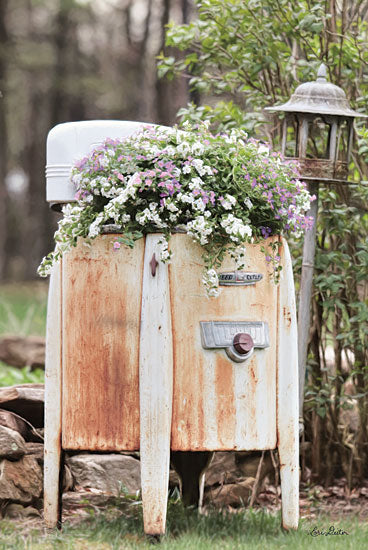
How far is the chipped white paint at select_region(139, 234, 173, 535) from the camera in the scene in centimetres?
355

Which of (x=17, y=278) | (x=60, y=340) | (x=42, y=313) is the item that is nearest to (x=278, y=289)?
(x=60, y=340)

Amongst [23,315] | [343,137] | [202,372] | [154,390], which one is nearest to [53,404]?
[154,390]

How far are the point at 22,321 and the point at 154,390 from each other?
7.66 metres

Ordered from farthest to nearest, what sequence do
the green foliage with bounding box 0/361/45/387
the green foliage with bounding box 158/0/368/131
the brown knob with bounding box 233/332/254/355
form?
1. the green foliage with bounding box 0/361/45/387
2. the green foliage with bounding box 158/0/368/131
3. the brown knob with bounding box 233/332/254/355

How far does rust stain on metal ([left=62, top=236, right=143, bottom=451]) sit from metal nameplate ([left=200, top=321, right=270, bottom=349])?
0.93ft

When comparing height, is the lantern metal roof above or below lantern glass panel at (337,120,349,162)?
above

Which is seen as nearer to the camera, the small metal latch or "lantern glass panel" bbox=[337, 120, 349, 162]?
the small metal latch

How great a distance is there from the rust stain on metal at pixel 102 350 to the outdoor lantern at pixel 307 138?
1298 mm

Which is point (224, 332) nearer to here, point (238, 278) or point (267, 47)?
point (238, 278)

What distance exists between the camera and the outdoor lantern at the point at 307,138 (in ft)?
14.6

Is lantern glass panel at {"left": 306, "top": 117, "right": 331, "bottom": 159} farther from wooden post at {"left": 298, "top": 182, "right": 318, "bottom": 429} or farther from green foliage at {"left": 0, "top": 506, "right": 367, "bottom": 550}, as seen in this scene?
green foliage at {"left": 0, "top": 506, "right": 367, "bottom": 550}

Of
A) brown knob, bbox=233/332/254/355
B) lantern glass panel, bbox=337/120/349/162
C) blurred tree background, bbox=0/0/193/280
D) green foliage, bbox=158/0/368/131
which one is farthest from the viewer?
blurred tree background, bbox=0/0/193/280

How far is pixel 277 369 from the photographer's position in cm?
380

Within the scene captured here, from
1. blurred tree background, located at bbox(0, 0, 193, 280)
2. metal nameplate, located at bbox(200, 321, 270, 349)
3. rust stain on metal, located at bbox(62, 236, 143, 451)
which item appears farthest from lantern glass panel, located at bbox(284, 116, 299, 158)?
blurred tree background, located at bbox(0, 0, 193, 280)
